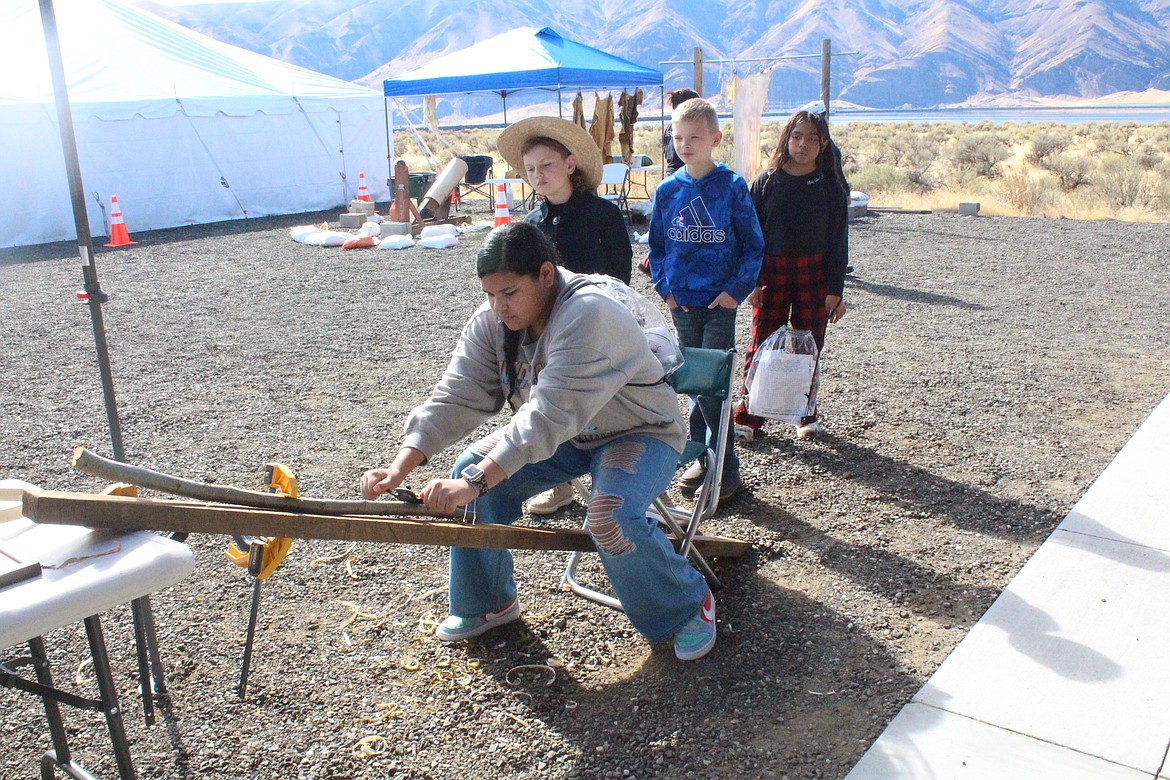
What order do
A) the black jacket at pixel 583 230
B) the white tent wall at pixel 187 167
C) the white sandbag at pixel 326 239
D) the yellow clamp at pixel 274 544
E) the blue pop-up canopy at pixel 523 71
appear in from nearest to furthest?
the yellow clamp at pixel 274 544 → the black jacket at pixel 583 230 → the white sandbag at pixel 326 239 → the blue pop-up canopy at pixel 523 71 → the white tent wall at pixel 187 167

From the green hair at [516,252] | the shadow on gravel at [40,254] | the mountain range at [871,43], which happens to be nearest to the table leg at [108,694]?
the green hair at [516,252]

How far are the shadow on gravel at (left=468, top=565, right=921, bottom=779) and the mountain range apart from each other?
410 ft

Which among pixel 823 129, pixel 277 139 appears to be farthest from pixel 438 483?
pixel 277 139

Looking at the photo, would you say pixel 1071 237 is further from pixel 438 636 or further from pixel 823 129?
pixel 438 636

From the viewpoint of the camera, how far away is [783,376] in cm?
461

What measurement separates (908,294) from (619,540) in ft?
23.7

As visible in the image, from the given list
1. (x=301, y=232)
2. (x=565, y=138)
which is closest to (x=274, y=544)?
(x=565, y=138)

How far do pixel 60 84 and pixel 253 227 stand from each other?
1452 centimetres

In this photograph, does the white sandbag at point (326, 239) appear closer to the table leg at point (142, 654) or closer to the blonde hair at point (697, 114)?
the blonde hair at point (697, 114)

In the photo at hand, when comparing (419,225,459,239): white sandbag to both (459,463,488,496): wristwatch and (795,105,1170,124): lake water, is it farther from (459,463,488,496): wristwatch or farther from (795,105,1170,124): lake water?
(795,105,1170,124): lake water

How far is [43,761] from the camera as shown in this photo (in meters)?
2.38

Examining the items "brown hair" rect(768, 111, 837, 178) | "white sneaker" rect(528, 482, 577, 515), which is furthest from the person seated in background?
"brown hair" rect(768, 111, 837, 178)

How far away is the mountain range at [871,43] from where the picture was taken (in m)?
134

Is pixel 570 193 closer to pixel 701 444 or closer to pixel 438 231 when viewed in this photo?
pixel 701 444
